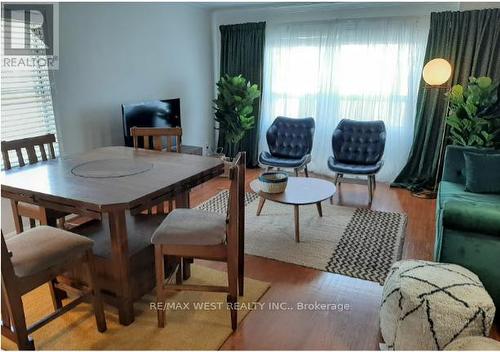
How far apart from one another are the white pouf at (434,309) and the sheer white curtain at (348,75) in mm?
3316

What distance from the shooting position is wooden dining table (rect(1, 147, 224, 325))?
1.96 meters

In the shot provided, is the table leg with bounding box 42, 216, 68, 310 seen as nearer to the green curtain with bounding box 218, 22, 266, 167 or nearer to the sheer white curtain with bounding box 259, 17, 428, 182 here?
the green curtain with bounding box 218, 22, 266, 167

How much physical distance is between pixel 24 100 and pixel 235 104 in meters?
2.58

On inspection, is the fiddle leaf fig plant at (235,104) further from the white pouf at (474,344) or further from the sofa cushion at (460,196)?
the white pouf at (474,344)

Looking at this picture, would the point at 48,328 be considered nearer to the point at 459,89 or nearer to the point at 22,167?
the point at 22,167

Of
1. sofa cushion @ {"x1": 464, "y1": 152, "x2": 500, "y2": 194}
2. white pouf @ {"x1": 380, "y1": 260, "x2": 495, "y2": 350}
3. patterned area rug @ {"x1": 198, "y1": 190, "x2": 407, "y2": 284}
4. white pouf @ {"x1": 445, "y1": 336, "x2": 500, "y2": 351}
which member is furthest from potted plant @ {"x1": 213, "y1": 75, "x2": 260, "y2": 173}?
white pouf @ {"x1": 445, "y1": 336, "x2": 500, "y2": 351}

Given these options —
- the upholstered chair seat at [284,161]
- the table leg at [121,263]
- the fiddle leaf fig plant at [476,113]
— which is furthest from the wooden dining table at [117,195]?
the fiddle leaf fig plant at [476,113]

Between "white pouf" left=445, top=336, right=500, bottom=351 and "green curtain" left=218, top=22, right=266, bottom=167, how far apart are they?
4427mm

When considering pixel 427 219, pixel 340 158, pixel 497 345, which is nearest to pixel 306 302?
pixel 497 345

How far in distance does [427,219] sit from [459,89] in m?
1.49

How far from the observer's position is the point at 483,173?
308 cm

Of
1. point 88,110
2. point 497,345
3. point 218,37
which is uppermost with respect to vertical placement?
point 218,37

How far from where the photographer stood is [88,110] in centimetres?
388

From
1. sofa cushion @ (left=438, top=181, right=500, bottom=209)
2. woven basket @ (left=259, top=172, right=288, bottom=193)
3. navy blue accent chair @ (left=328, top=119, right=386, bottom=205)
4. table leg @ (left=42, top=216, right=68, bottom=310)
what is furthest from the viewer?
navy blue accent chair @ (left=328, top=119, right=386, bottom=205)
